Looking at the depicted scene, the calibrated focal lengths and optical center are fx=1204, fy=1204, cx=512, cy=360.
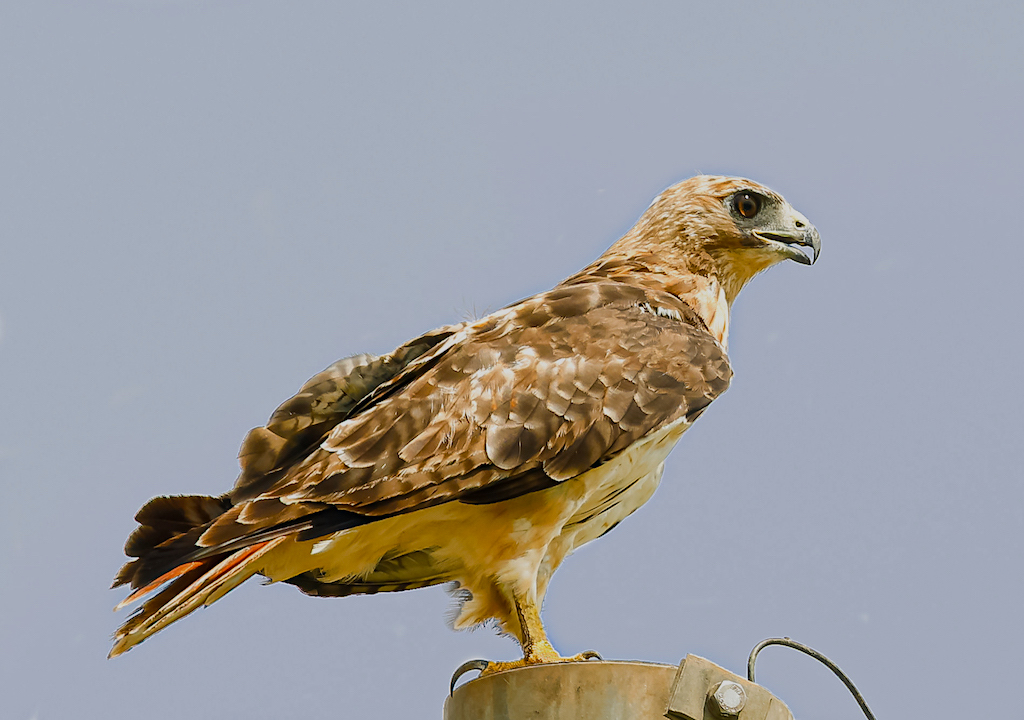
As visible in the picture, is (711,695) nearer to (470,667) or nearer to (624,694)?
(624,694)

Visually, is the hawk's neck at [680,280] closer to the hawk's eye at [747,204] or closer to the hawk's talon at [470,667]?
the hawk's eye at [747,204]

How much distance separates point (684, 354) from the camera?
470cm

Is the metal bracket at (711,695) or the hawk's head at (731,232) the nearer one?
the metal bracket at (711,695)

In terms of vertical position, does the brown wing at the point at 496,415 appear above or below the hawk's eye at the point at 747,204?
below

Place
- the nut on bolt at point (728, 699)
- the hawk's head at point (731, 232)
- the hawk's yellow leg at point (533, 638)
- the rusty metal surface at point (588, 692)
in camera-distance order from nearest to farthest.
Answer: the nut on bolt at point (728, 699) < the rusty metal surface at point (588, 692) < the hawk's yellow leg at point (533, 638) < the hawk's head at point (731, 232)

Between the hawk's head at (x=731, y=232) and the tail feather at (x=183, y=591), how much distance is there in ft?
8.58

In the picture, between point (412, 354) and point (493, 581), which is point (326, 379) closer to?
point (412, 354)

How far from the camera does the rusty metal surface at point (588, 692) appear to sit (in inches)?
129

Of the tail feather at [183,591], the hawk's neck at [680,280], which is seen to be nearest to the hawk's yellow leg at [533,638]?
the tail feather at [183,591]

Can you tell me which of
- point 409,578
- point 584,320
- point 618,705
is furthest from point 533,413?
point 618,705

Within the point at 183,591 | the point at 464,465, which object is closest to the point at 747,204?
the point at 464,465

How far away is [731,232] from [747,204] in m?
0.18

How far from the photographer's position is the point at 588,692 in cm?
331

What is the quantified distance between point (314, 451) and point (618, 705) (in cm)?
156
